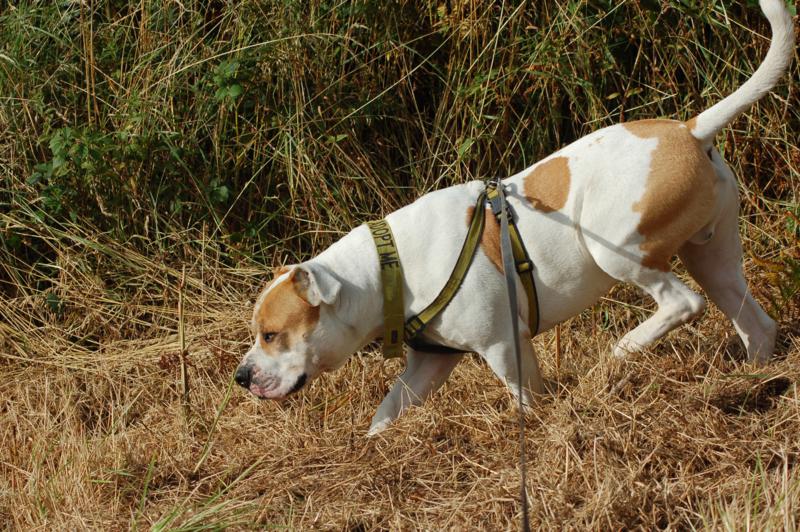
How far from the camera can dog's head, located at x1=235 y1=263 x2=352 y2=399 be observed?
13.1 feet

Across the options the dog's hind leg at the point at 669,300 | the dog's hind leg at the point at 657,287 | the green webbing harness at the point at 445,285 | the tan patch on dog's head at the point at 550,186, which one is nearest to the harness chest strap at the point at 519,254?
the green webbing harness at the point at 445,285

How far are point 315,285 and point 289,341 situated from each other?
28 cm

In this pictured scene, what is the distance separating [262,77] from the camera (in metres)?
5.76

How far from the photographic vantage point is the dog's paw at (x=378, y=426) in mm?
4105

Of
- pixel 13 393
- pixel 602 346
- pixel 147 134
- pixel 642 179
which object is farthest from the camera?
pixel 147 134

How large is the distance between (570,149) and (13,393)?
3.04 meters

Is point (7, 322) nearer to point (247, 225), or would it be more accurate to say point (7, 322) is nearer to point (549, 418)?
point (247, 225)

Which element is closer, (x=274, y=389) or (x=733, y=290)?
(x=274, y=389)

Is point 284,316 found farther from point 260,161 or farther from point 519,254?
point 260,161

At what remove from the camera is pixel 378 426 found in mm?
4207

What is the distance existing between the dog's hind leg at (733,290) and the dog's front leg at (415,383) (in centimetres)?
108

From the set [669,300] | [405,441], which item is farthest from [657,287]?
[405,441]

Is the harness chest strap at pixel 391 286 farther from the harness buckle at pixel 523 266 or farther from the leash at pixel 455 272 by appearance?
the harness buckle at pixel 523 266

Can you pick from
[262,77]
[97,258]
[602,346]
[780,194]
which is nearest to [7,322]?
[97,258]
